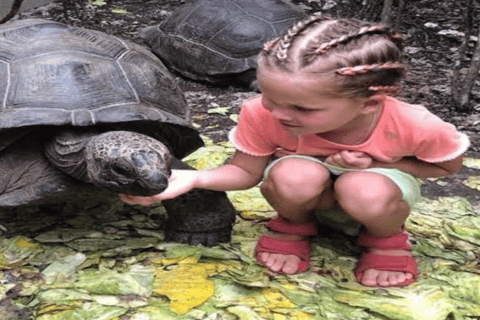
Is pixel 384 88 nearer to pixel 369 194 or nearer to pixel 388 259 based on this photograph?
pixel 369 194

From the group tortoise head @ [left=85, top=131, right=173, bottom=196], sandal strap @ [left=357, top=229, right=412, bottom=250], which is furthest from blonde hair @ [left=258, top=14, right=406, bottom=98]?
sandal strap @ [left=357, top=229, right=412, bottom=250]

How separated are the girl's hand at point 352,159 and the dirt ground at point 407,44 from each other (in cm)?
95

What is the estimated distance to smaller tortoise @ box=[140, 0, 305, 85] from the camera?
14.4 ft

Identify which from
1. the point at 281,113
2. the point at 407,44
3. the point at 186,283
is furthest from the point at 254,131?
the point at 407,44

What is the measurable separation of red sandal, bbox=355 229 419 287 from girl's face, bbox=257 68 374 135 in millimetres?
425

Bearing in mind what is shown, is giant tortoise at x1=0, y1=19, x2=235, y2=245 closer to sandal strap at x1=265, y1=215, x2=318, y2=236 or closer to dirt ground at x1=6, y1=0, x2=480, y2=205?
sandal strap at x1=265, y1=215, x2=318, y2=236

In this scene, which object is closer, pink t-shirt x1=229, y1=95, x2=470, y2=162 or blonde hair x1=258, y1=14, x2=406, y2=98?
blonde hair x1=258, y1=14, x2=406, y2=98

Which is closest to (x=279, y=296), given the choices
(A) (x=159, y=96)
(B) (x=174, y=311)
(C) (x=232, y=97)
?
(B) (x=174, y=311)

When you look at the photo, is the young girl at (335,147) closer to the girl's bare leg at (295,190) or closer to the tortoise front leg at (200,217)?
the girl's bare leg at (295,190)

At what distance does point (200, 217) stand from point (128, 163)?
1.53 feet

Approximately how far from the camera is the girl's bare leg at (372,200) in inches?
73.4

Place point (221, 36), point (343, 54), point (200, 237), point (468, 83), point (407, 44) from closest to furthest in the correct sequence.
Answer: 1. point (343, 54)
2. point (200, 237)
3. point (468, 83)
4. point (221, 36)
5. point (407, 44)

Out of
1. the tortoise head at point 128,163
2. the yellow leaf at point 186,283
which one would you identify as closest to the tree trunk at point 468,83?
the yellow leaf at point 186,283

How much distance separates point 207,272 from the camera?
2045 mm
